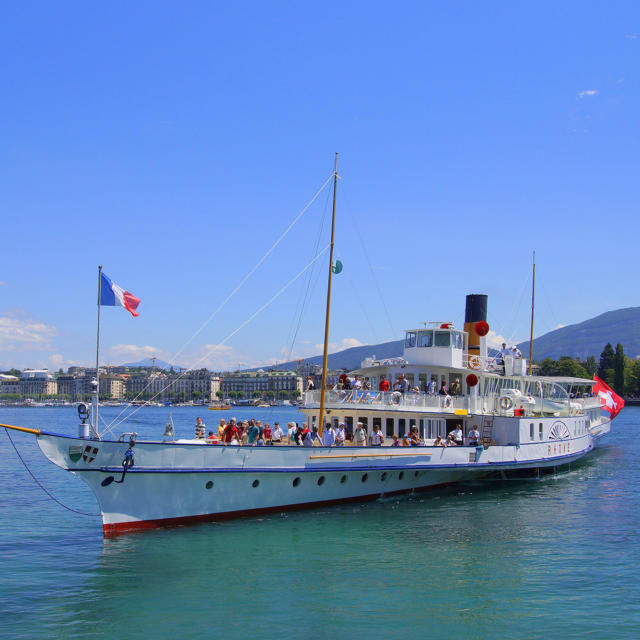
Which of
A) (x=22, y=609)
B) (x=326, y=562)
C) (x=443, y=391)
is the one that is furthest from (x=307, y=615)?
(x=443, y=391)

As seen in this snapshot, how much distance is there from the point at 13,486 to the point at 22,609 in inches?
731

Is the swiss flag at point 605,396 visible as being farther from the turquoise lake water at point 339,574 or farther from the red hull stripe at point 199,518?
the red hull stripe at point 199,518

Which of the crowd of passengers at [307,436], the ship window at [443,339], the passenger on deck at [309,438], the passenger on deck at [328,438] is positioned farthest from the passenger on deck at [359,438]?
the ship window at [443,339]

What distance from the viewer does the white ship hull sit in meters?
19.3

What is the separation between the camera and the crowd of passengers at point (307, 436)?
22297mm

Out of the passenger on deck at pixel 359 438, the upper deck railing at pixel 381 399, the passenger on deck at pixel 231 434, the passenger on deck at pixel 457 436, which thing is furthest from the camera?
the passenger on deck at pixel 457 436

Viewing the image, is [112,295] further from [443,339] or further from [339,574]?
[443,339]

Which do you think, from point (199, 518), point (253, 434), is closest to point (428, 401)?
point (253, 434)

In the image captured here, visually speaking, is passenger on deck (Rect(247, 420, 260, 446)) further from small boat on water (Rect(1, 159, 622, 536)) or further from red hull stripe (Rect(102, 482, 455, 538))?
red hull stripe (Rect(102, 482, 455, 538))

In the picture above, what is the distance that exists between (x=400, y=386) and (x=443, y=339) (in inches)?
113

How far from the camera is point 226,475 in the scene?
20828 mm

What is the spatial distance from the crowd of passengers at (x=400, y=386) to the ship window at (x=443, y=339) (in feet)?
4.39

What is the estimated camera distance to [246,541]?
19125 mm

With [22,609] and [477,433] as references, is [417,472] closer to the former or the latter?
[477,433]
